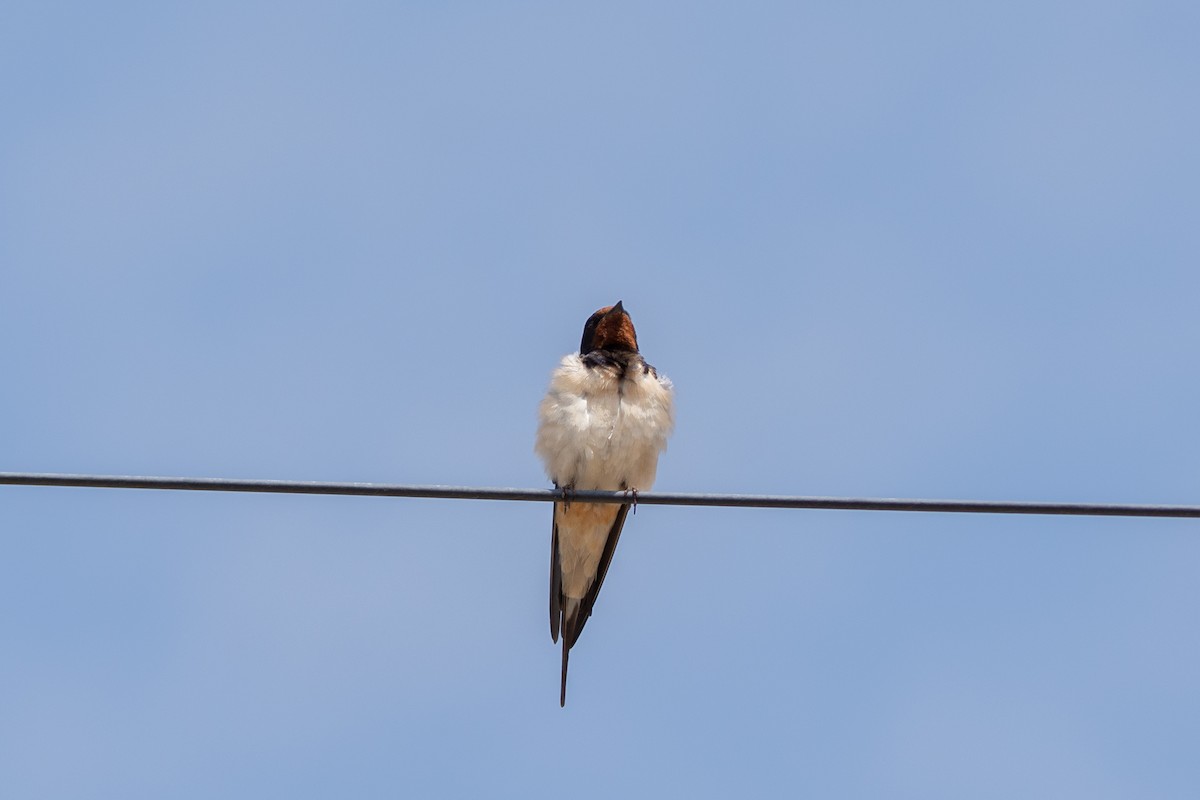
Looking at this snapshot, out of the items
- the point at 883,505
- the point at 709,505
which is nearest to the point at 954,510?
the point at 883,505

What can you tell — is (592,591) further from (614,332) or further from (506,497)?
(506,497)

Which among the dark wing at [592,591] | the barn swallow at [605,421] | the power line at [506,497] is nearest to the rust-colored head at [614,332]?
the barn swallow at [605,421]

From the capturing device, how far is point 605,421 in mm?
8039

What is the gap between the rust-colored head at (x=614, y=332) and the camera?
8.48 m

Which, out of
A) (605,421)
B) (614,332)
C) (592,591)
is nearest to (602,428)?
(605,421)

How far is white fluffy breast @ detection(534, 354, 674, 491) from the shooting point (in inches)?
316

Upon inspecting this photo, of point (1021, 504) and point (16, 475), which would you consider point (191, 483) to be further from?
point (1021, 504)

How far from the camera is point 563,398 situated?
26.6ft

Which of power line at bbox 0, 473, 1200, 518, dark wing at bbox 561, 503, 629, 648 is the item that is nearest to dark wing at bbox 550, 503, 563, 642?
dark wing at bbox 561, 503, 629, 648

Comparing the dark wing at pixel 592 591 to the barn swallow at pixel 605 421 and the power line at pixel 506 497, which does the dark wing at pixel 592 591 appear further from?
the power line at pixel 506 497

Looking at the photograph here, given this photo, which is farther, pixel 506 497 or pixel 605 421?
pixel 605 421

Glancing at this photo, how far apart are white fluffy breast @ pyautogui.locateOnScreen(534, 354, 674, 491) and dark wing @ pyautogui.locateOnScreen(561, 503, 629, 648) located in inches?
20.8

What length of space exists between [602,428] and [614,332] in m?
0.66

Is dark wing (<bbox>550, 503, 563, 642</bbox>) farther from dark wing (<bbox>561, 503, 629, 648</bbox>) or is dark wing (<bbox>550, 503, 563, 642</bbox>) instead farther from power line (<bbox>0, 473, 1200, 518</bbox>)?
power line (<bbox>0, 473, 1200, 518</bbox>)
